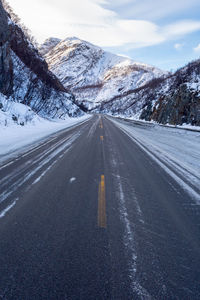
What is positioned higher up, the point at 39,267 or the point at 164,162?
the point at 164,162

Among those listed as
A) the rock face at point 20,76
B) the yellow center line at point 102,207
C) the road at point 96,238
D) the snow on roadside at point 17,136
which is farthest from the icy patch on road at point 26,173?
the rock face at point 20,76

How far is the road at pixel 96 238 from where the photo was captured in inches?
70.5

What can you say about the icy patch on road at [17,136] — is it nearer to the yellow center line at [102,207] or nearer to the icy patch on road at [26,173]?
the icy patch on road at [26,173]

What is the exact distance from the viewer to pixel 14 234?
250cm

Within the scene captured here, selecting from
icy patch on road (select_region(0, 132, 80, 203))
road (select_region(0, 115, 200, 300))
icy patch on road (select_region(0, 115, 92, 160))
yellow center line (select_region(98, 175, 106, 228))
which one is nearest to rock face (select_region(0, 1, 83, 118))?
icy patch on road (select_region(0, 115, 92, 160))

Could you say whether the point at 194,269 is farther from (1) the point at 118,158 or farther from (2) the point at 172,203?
(1) the point at 118,158

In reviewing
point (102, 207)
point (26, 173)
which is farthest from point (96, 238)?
point (26, 173)

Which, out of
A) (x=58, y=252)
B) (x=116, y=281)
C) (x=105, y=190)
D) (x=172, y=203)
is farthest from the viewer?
(x=105, y=190)

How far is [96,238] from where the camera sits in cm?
247

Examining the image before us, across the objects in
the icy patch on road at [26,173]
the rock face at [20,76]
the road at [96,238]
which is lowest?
the road at [96,238]

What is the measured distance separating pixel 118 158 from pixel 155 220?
3.99m

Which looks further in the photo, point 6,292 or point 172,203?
point 172,203

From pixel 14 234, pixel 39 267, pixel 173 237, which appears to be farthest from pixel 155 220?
pixel 14 234

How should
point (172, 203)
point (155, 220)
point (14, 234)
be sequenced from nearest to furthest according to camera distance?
point (14, 234) < point (155, 220) < point (172, 203)
